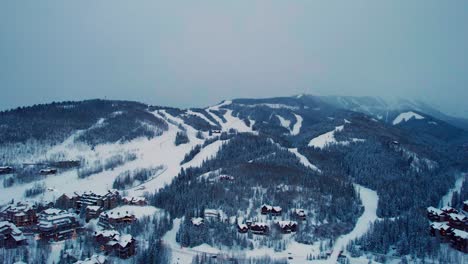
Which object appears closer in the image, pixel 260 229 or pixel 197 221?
pixel 197 221

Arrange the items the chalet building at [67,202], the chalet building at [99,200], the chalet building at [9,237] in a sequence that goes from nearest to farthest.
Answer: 1. the chalet building at [9,237]
2. the chalet building at [99,200]
3. the chalet building at [67,202]

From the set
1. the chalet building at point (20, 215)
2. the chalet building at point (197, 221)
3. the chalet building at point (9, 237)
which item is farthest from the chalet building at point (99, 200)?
the chalet building at point (9, 237)

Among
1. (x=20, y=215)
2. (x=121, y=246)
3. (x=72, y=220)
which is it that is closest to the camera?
(x=121, y=246)

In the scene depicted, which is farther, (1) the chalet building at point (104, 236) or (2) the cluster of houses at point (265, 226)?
(2) the cluster of houses at point (265, 226)

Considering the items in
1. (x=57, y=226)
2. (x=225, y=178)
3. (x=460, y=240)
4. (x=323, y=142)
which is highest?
(x=323, y=142)

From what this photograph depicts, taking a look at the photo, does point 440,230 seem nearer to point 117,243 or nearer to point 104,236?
point 117,243

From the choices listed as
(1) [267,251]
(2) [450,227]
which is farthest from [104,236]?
(2) [450,227]

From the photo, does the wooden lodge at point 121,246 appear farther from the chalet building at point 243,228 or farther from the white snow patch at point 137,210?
the chalet building at point 243,228
